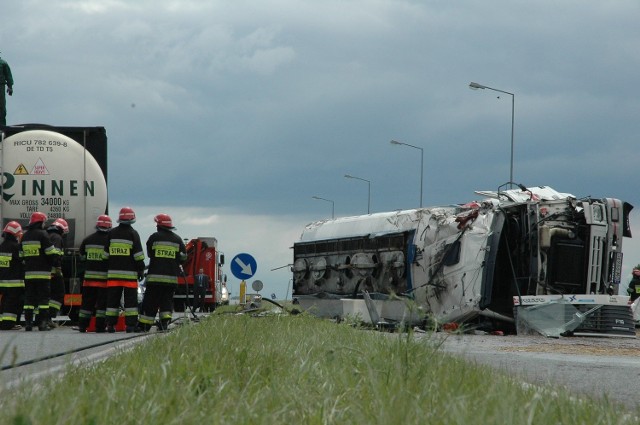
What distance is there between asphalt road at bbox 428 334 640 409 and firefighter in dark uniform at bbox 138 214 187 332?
14.7 ft

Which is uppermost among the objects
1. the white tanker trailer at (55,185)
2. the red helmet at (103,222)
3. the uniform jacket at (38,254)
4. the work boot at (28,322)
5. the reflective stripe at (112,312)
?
the white tanker trailer at (55,185)

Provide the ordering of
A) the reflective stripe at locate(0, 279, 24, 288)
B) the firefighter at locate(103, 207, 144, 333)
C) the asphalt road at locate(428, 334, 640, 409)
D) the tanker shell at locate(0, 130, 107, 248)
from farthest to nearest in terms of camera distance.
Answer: the tanker shell at locate(0, 130, 107, 248), the reflective stripe at locate(0, 279, 24, 288), the firefighter at locate(103, 207, 144, 333), the asphalt road at locate(428, 334, 640, 409)

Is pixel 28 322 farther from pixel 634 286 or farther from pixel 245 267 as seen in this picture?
pixel 634 286

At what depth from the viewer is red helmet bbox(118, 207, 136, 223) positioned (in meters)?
17.8

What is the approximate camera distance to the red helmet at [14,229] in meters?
19.1

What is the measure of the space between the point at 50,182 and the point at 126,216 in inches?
134

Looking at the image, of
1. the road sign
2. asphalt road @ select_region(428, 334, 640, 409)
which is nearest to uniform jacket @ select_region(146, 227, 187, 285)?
asphalt road @ select_region(428, 334, 640, 409)

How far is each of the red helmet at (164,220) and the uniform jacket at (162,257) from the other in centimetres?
17

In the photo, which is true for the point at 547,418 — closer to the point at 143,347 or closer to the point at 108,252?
the point at 143,347

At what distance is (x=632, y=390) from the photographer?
8.35 meters

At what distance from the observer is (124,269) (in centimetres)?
1766

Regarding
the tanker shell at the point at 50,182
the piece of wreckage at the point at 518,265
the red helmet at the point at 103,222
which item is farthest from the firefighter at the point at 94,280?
the piece of wreckage at the point at 518,265

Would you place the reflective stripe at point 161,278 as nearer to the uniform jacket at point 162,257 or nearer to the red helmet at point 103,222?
the uniform jacket at point 162,257

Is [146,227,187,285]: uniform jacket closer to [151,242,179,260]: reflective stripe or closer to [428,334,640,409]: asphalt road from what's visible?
[151,242,179,260]: reflective stripe
